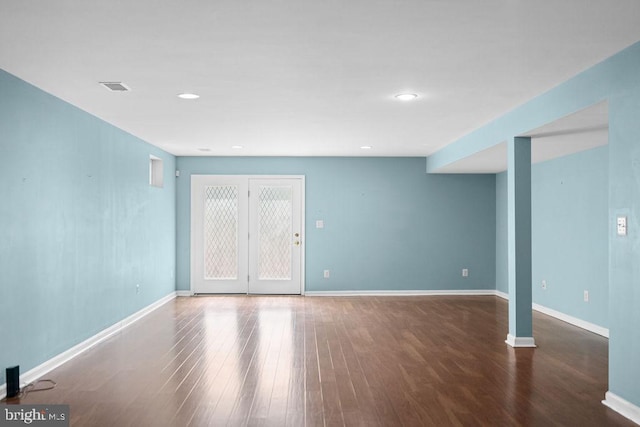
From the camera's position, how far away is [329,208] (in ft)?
29.1

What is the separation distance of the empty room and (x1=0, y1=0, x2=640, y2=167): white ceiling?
0.02m

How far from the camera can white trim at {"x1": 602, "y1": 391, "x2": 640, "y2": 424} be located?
10.5 feet

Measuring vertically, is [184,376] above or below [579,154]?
below

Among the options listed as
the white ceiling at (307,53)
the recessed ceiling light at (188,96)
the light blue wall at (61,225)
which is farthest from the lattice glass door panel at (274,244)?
the recessed ceiling light at (188,96)

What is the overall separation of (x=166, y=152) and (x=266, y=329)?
3718 mm

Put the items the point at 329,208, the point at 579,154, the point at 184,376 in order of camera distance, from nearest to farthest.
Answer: the point at 184,376 → the point at 579,154 → the point at 329,208

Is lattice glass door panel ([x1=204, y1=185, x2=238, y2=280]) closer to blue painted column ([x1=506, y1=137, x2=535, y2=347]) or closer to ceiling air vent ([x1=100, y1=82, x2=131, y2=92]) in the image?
ceiling air vent ([x1=100, y1=82, x2=131, y2=92])

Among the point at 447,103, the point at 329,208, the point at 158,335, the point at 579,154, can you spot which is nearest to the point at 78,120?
the point at 158,335

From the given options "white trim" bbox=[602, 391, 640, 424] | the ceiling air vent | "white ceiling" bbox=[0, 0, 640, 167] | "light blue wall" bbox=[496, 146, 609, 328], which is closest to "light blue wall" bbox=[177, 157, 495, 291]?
"light blue wall" bbox=[496, 146, 609, 328]

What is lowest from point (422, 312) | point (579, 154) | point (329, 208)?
point (422, 312)

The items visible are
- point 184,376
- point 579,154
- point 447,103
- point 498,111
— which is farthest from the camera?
point 579,154

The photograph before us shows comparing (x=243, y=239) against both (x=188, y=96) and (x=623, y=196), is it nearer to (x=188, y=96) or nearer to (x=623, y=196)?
(x=188, y=96)

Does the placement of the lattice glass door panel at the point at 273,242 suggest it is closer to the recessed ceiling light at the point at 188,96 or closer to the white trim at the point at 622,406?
the recessed ceiling light at the point at 188,96

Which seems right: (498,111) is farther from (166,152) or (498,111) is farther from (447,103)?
(166,152)
